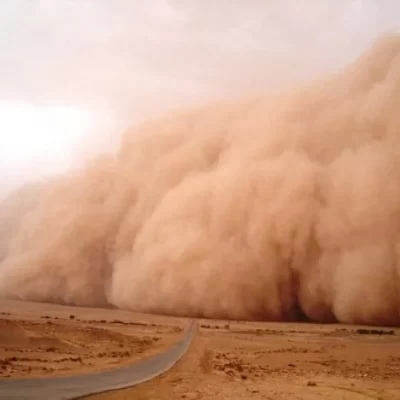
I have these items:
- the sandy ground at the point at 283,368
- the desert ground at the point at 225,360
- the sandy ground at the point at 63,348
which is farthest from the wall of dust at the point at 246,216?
the sandy ground at the point at 63,348

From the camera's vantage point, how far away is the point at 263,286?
1377cm

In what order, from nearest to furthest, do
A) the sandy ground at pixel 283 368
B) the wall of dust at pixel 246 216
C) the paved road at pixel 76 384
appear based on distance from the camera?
1. the paved road at pixel 76 384
2. the sandy ground at pixel 283 368
3. the wall of dust at pixel 246 216

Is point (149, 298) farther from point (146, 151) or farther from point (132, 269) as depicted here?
point (146, 151)

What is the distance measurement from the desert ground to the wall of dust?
4.19 metres

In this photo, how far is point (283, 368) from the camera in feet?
20.0

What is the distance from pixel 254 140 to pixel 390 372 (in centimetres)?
1120

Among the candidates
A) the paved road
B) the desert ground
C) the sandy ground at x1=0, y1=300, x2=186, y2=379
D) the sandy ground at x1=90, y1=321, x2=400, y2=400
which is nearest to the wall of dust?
the sandy ground at x1=90, y1=321, x2=400, y2=400

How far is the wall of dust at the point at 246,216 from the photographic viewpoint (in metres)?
12.2

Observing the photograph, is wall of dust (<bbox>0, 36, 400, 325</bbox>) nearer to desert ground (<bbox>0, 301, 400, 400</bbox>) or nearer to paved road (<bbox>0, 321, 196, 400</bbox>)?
desert ground (<bbox>0, 301, 400, 400</bbox>)

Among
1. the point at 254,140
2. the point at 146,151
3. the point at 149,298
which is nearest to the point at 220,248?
the point at 149,298

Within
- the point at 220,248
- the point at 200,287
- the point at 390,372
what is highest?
the point at 220,248

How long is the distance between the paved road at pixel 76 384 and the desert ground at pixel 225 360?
0.15 metres

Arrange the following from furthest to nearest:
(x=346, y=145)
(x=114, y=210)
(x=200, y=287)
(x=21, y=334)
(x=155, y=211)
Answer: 1. (x=114, y=210)
2. (x=155, y=211)
3. (x=346, y=145)
4. (x=200, y=287)
5. (x=21, y=334)

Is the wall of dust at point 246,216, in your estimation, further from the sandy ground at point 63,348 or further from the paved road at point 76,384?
the paved road at point 76,384
